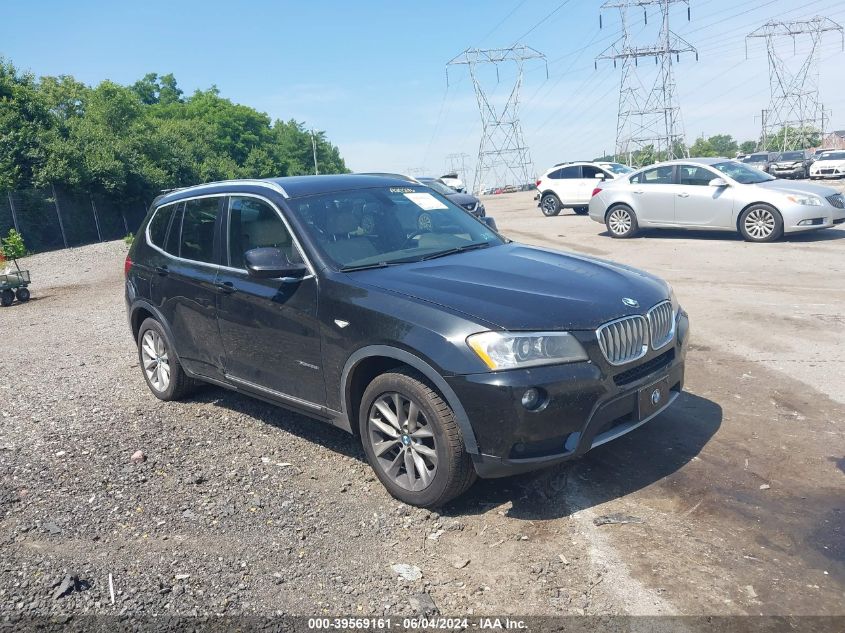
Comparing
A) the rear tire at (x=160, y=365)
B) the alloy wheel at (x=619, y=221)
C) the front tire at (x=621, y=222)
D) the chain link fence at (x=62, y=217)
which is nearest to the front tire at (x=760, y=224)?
the front tire at (x=621, y=222)

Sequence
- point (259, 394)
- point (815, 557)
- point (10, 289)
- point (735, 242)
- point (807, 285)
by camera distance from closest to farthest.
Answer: point (815, 557) < point (259, 394) < point (807, 285) < point (10, 289) < point (735, 242)

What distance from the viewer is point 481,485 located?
447cm

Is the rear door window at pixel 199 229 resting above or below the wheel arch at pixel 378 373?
above

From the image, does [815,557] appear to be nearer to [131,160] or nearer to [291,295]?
[291,295]

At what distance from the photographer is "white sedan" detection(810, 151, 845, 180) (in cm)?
3825

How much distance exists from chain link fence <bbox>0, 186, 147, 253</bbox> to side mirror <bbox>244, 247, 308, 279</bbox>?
81.7 ft

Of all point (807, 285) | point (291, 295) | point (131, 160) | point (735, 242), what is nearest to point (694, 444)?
point (291, 295)

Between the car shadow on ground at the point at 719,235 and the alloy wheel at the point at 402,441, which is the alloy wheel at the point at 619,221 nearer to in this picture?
the car shadow on ground at the point at 719,235

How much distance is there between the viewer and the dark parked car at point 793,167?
4050cm

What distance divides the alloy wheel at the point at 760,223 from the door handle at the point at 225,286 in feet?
39.5

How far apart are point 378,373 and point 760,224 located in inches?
480

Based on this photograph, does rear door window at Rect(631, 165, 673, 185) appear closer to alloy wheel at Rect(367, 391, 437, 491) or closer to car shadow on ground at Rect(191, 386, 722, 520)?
car shadow on ground at Rect(191, 386, 722, 520)

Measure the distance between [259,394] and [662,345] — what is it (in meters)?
2.68

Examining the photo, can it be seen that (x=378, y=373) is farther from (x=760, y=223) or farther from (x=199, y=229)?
(x=760, y=223)
